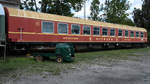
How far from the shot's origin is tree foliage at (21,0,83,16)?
32.0 metres

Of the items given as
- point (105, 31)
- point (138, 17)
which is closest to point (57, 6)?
point (105, 31)

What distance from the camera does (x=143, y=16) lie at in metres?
43.7

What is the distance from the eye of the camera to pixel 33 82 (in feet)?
18.8

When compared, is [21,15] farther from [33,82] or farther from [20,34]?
[33,82]

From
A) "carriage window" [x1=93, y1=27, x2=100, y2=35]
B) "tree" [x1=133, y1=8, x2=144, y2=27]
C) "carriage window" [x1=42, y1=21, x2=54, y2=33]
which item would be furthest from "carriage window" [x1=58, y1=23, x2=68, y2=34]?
"tree" [x1=133, y1=8, x2=144, y2=27]

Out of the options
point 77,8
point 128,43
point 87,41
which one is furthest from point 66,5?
point 87,41

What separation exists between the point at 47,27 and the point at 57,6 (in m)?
18.9

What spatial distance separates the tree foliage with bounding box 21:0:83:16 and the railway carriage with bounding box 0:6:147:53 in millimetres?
13341

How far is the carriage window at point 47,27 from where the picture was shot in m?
14.0

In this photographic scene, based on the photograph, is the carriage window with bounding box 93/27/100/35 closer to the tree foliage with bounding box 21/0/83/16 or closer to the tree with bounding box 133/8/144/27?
the tree foliage with bounding box 21/0/83/16

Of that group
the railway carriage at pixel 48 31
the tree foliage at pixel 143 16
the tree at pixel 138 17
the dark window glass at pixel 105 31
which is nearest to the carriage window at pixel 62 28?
the railway carriage at pixel 48 31

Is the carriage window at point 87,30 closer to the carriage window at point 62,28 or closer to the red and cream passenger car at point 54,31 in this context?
the red and cream passenger car at point 54,31

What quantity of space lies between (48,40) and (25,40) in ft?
6.94

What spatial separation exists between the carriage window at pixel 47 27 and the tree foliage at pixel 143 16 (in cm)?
3394
